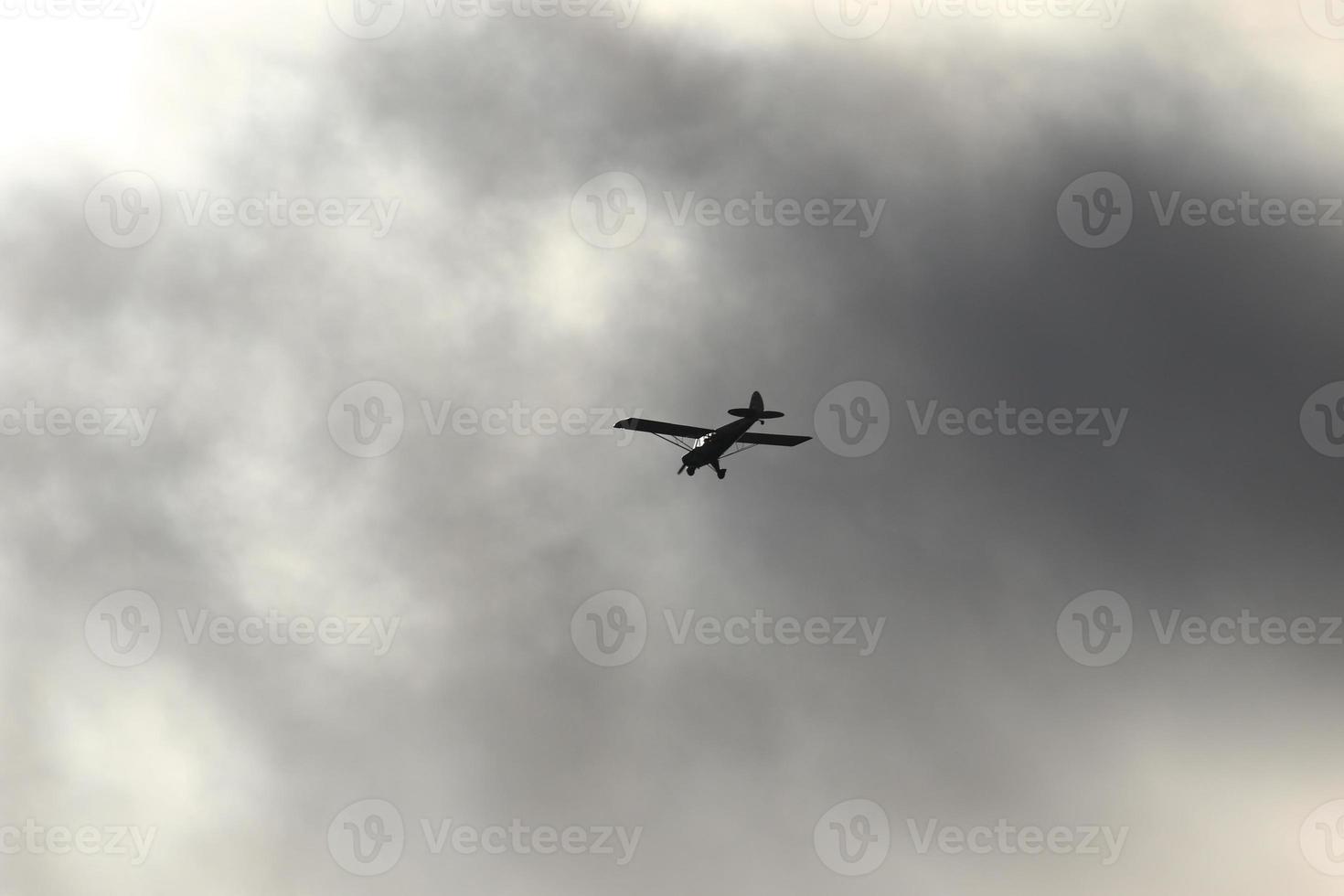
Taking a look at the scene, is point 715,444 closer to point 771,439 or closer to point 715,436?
point 715,436

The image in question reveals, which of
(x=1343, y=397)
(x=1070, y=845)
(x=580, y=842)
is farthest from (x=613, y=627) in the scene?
(x=1343, y=397)

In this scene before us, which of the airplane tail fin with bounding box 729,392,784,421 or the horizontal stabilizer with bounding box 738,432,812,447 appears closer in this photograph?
the airplane tail fin with bounding box 729,392,784,421

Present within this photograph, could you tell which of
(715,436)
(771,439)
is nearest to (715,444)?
(715,436)

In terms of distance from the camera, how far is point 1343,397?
143 m

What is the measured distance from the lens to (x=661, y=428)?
425 feet

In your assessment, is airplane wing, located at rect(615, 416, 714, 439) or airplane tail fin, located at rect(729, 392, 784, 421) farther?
airplane wing, located at rect(615, 416, 714, 439)

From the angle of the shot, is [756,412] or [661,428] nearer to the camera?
[756,412]

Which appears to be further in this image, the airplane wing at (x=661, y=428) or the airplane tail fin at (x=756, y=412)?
the airplane wing at (x=661, y=428)

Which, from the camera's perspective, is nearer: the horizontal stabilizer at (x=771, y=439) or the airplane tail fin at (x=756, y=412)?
the airplane tail fin at (x=756, y=412)

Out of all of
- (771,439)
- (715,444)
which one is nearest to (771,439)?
(771,439)

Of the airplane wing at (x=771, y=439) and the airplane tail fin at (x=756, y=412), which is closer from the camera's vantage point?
the airplane tail fin at (x=756, y=412)

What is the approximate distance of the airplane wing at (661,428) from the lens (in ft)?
417

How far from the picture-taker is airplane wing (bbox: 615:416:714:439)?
127125 mm

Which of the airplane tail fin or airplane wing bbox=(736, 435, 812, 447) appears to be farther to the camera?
airplane wing bbox=(736, 435, 812, 447)
